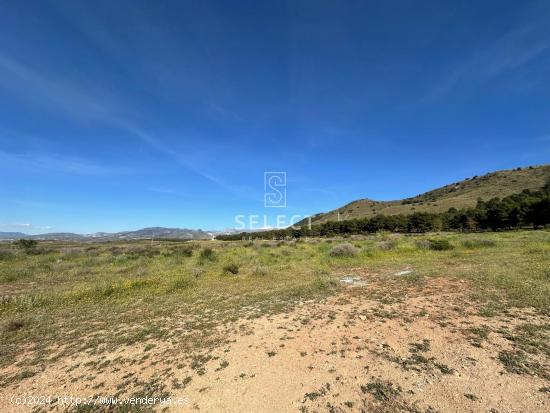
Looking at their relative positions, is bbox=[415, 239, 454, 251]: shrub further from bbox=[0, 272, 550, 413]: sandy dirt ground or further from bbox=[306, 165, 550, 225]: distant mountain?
bbox=[306, 165, 550, 225]: distant mountain

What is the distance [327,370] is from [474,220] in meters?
61.8

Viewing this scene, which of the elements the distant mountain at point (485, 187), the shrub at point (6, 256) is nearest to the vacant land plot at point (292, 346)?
the shrub at point (6, 256)

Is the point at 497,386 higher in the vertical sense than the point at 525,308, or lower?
lower

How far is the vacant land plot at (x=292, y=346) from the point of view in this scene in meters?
4.22

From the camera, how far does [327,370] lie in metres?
4.96

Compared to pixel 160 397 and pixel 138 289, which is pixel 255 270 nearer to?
pixel 138 289

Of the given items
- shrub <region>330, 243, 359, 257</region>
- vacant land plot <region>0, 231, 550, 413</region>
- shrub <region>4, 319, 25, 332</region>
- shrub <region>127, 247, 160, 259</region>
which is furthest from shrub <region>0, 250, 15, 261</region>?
shrub <region>330, 243, 359, 257</region>

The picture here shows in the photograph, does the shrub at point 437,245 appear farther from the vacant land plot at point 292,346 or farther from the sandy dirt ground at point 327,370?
the sandy dirt ground at point 327,370

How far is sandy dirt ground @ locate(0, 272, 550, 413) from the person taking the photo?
4062mm

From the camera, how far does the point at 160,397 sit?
4.36m

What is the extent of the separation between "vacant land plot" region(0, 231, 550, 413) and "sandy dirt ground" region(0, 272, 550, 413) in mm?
24

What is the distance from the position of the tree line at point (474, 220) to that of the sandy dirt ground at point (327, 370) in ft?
177

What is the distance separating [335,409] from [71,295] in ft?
37.6

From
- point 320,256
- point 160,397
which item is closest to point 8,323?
point 160,397
